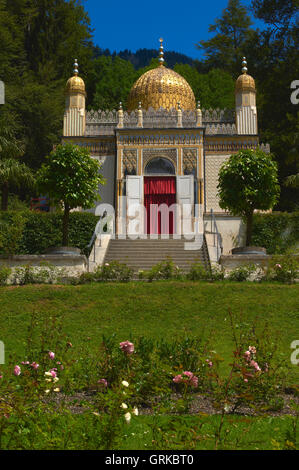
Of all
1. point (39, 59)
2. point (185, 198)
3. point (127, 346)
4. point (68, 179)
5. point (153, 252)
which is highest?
point (39, 59)

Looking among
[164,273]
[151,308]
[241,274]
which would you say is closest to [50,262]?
[164,273]

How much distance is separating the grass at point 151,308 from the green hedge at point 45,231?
7.91 meters

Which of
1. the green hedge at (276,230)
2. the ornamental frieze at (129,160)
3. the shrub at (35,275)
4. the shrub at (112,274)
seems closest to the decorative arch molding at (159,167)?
the ornamental frieze at (129,160)

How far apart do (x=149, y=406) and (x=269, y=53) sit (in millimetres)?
34314

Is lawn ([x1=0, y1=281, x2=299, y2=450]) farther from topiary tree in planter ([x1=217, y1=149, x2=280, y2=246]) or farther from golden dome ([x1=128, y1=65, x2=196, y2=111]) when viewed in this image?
golden dome ([x1=128, y1=65, x2=196, y2=111])

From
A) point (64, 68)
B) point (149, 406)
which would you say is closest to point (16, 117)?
point (64, 68)

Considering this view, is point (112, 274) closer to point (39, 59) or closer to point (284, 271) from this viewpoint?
point (284, 271)

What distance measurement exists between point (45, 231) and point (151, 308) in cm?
1051

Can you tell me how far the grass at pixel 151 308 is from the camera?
1123 cm

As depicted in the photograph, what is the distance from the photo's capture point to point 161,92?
30594 mm

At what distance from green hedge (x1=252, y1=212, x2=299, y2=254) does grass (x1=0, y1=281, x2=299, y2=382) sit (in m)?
8.41

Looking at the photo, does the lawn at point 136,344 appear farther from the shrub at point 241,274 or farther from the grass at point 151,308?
the shrub at point 241,274

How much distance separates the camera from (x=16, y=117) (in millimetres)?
35219

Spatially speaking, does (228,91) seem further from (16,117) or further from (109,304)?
(109,304)
